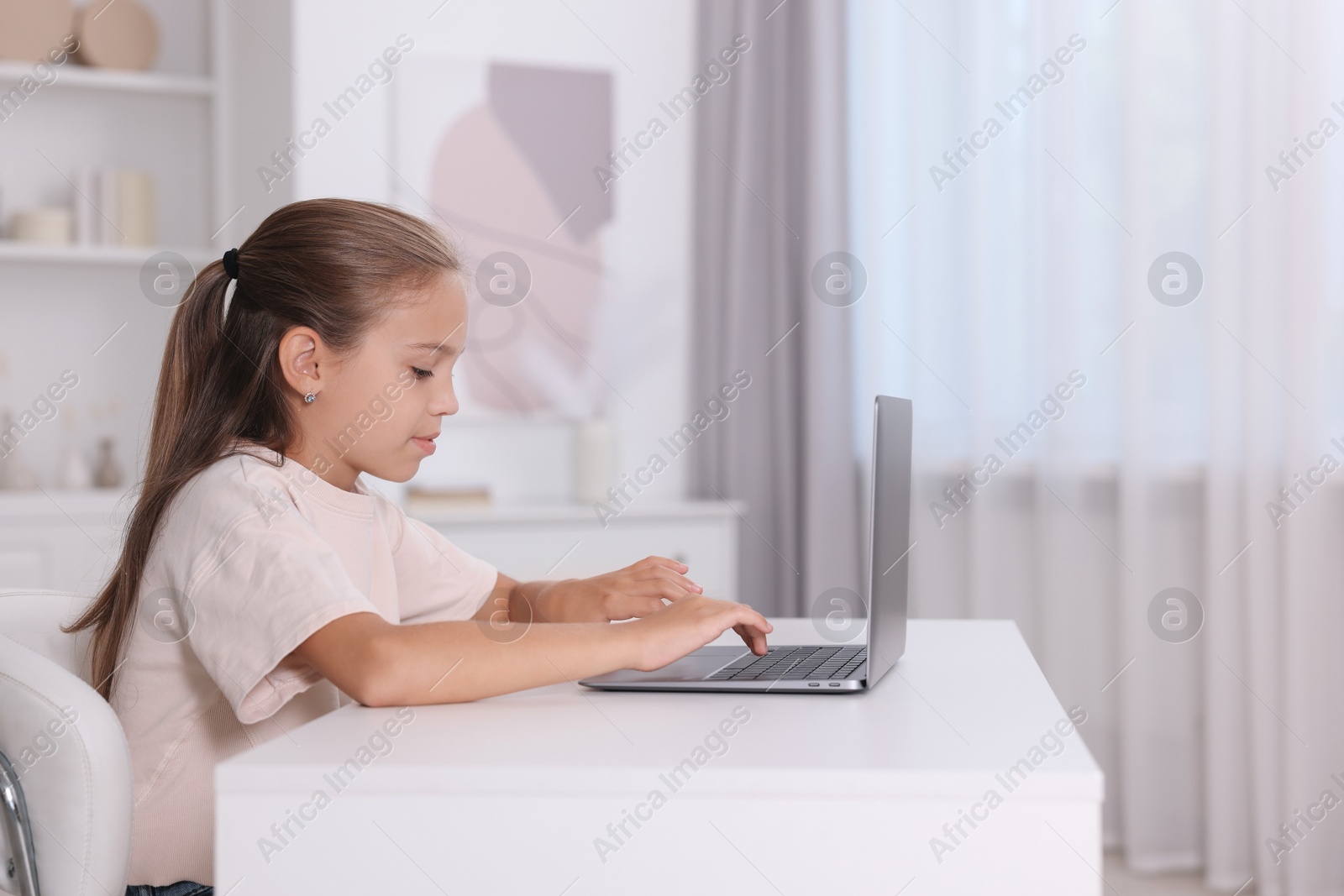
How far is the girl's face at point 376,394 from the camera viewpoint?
43.8 inches

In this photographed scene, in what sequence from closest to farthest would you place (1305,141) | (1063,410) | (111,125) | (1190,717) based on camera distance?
(1305,141)
(1190,717)
(1063,410)
(111,125)

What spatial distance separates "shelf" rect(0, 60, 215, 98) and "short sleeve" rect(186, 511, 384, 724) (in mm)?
2351

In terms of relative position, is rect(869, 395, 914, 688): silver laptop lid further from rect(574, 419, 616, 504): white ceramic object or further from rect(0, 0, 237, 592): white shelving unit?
rect(0, 0, 237, 592): white shelving unit

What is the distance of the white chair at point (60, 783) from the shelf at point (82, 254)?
1.97m

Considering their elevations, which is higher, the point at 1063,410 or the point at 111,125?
the point at 111,125

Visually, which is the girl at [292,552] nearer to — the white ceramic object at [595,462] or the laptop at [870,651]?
the laptop at [870,651]

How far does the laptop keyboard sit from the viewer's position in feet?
3.31

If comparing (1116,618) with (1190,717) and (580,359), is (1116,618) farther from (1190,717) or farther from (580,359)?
(580,359)

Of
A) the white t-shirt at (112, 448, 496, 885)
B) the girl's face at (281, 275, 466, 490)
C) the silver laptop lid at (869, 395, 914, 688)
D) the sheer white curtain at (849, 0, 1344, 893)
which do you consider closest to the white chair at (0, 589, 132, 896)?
the white t-shirt at (112, 448, 496, 885)

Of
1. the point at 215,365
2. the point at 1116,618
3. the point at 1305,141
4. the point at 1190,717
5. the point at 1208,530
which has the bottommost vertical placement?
the point at 1190,717

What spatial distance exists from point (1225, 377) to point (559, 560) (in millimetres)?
1443

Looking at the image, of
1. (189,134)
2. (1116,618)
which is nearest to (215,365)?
(1116,618)

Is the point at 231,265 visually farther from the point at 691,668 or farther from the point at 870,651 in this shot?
the point at 870,651

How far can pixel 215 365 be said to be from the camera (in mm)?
1138
